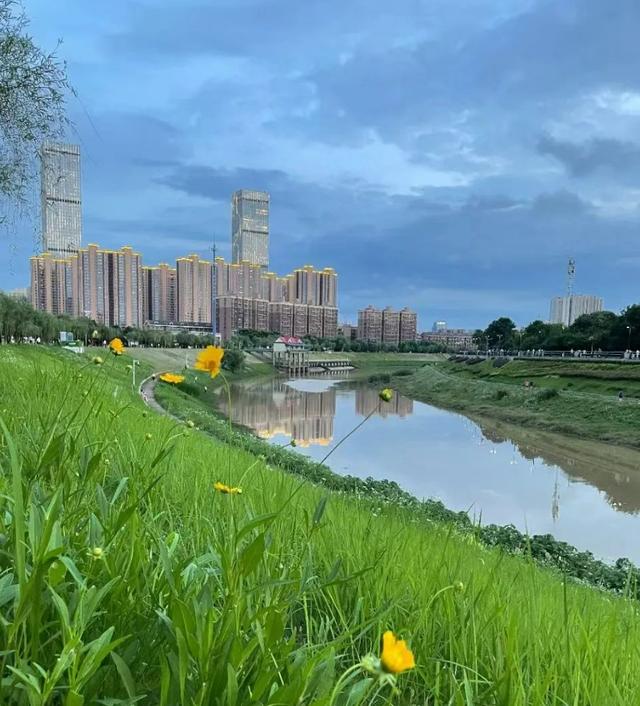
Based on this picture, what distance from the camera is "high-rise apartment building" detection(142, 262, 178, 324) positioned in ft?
198

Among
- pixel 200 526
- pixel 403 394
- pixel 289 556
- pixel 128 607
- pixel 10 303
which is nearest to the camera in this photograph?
pixel 128 607

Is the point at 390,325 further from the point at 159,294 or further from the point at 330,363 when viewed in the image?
the point at 159,294

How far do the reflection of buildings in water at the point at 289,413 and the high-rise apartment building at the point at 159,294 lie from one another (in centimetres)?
2736

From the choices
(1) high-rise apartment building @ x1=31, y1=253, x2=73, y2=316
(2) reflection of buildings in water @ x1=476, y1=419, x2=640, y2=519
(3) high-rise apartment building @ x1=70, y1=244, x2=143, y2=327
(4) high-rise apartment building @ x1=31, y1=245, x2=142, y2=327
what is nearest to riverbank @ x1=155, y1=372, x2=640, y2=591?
(2) reflection of buildings in water @ x1=476, y1=419, x2=640, y2=519

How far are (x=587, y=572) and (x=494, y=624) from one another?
21.6 ft

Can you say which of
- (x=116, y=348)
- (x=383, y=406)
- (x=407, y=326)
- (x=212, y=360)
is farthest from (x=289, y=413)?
(x=407, y=326)

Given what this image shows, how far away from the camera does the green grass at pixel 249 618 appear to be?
813 mm

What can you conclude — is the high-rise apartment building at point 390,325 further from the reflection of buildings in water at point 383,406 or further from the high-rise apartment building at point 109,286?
the reflection of buildings in water at point 383,406

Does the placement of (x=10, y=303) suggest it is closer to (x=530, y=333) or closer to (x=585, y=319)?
(x=585, y=319)

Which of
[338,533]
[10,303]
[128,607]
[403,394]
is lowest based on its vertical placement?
[403,394]

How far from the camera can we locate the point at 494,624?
1196mm

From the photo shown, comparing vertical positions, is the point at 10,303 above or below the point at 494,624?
above

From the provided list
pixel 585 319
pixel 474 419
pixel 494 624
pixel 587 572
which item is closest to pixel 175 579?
pixel 494 624

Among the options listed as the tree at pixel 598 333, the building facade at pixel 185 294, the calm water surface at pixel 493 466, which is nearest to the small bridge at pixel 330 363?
the building facade at pixel 185 294
